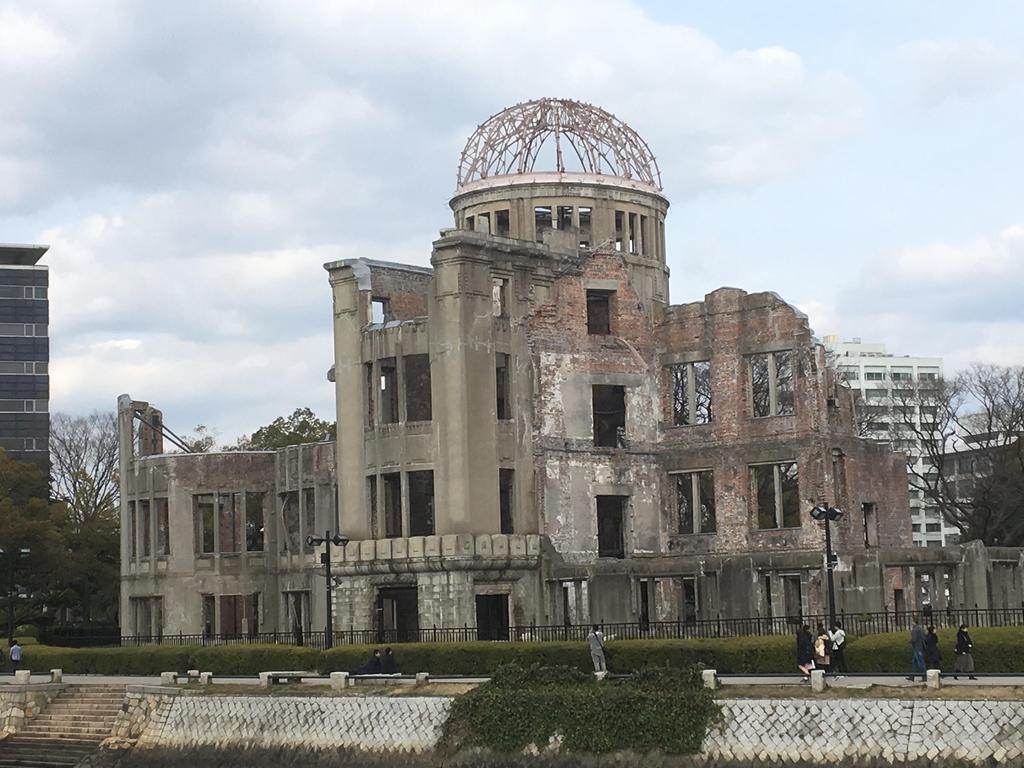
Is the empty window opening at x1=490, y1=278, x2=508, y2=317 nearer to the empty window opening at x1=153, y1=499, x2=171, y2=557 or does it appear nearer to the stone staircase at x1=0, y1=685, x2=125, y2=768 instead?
the stone staircase at x1=0, y1=685, x2=125, y2=768

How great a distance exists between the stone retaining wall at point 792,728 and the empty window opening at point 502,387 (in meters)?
14.5

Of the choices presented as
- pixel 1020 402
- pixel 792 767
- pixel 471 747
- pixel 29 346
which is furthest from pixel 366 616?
pixel 29 346

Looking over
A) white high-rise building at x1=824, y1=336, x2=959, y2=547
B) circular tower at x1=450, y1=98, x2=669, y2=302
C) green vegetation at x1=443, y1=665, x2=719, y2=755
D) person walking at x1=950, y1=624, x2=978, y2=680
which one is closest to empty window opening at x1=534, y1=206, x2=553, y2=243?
circular tower at x1=450, y1=98, x2=669, y2=302

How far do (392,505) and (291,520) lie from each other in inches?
416

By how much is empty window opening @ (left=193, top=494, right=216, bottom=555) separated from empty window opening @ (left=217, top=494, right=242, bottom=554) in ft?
1.30

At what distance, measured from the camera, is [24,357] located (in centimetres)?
9856

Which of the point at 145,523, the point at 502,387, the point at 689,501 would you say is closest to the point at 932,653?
the point at 502,387

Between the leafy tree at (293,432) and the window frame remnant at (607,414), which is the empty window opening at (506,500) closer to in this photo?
the window frame remnant at (607,414)

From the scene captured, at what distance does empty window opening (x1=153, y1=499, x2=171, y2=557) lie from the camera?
5981 cm

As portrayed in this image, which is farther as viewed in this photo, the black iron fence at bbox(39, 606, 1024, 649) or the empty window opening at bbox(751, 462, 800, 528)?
the empty window opening at bbox(751, 462, 800, 528)

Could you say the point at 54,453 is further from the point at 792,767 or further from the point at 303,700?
the point at 792,767

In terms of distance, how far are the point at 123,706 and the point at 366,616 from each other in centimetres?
975

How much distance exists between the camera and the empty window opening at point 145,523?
6034 centimetres

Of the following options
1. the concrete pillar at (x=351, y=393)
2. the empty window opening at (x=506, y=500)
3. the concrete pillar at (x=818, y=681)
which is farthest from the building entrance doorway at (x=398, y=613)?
the concrete pillar at (x=818, y=681)
